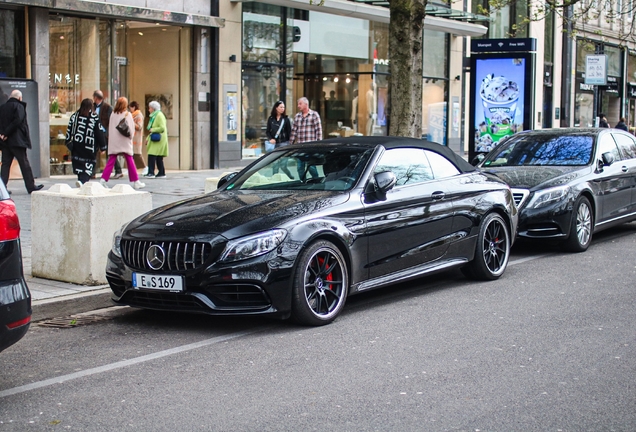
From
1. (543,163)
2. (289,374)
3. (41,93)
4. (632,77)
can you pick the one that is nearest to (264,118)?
(41,93)

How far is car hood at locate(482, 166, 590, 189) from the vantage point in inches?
444

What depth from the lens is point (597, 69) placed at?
29797 mm

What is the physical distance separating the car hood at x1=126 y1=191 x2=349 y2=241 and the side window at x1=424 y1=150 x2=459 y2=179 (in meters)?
1.47

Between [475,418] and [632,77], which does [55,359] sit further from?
[632,77]

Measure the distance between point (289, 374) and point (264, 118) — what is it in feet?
61.7

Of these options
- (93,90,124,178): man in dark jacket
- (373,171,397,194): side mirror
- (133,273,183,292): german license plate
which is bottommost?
(133,273,183,292): german license plate

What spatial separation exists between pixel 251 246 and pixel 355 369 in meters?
1.37

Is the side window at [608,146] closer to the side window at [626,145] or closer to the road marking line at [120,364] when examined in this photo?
the side window at [626,145]

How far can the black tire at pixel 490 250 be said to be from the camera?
9.06 m

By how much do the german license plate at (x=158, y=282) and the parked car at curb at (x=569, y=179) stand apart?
5444mm

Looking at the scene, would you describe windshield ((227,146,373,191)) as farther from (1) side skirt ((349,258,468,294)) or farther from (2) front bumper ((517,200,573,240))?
(2) front bumper ((517,200,573,240))

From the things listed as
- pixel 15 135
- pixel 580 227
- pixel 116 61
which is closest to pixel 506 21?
pixel 116 61

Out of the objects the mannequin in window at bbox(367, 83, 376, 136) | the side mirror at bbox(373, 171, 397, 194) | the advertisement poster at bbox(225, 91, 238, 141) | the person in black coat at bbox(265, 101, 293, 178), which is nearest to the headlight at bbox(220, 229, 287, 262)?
the side mirror at bbox(373, 171, 397, 194)

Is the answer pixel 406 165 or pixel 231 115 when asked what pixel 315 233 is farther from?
pixel 231 115
